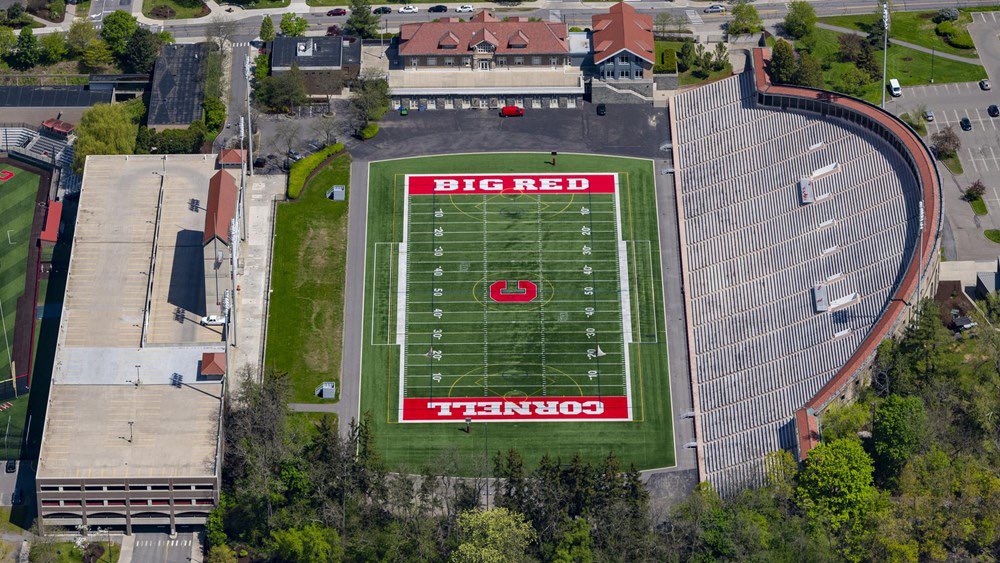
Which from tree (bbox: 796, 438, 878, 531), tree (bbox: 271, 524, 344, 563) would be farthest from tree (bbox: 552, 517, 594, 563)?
tree (bbox: 271, 524, 344, 563)

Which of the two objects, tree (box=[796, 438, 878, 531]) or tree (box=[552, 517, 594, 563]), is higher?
tree (box=[796, 438, 878, 531])

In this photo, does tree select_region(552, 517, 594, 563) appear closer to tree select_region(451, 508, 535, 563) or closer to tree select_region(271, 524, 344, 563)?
tree select_region(451, 508, 535, 563)

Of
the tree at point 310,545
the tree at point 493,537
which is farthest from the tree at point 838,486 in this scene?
the tree at point 310,545

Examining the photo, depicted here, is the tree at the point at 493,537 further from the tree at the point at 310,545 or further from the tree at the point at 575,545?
the tree at the point at 310,545

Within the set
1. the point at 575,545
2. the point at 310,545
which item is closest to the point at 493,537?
the point at 575,545

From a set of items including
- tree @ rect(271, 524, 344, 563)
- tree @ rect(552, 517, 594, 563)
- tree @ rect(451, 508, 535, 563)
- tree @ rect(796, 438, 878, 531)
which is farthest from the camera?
tree @ rect(271, 524, 344, 563)

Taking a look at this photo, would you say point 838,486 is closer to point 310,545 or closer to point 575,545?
point 575,545
